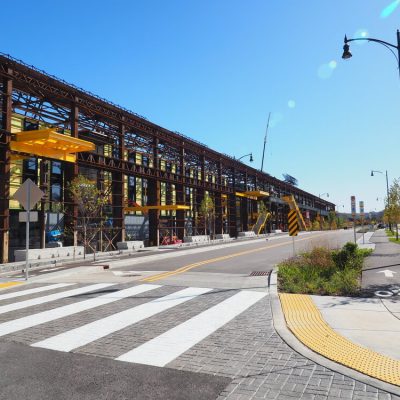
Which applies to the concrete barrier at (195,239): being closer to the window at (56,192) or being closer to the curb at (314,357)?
the window at (56,192)

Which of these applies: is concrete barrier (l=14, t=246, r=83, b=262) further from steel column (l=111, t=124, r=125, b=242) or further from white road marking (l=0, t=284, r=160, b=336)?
white road marking (l=0, t=284, r=160, b=336)

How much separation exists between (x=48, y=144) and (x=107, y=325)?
852 inches

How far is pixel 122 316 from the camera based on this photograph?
7883 millimetres

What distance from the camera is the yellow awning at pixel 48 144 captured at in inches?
936

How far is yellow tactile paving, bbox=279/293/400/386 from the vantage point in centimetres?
470

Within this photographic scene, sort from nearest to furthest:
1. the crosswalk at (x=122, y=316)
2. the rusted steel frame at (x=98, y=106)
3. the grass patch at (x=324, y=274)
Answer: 1. the crosswalk at (x=122, y=316)
2. the grass patch at (x=324, y=274)
3. the rusted steel frame at (x=98, y=106)

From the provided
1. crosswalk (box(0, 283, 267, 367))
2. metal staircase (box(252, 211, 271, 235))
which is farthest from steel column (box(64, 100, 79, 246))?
metal staircase (box(252, 211, 271, 235))

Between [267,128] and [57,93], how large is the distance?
6806cm

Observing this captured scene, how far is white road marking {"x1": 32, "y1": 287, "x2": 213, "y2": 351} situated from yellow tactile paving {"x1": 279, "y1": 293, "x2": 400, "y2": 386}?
2790 millimetres

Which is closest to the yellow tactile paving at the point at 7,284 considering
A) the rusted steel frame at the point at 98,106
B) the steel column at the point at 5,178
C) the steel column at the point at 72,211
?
the steel column at the point at 5,178

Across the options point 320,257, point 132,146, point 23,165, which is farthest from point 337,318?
point 132,146

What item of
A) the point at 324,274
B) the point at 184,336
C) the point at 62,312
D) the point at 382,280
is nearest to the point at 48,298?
the point at 62,312

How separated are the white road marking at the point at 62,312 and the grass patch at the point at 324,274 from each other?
465 cm

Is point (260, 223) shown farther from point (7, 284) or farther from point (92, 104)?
point (7, 284)
